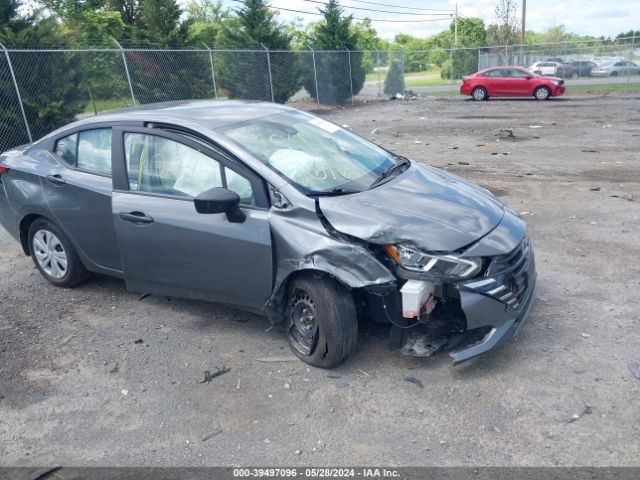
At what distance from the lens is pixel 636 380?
3.53 m

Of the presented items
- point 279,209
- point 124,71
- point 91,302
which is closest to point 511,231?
point 279,209

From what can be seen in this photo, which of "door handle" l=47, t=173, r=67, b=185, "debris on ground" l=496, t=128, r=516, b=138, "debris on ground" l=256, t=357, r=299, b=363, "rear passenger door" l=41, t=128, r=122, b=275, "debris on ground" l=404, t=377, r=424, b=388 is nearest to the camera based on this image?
"debris on ground" l=404, t=377, r=424, b=388

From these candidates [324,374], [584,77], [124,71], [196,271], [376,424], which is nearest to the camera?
[376,424]

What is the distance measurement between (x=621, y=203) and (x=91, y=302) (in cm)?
645

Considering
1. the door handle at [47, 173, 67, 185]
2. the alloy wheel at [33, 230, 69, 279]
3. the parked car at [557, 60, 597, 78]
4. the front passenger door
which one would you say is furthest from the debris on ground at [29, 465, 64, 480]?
the parked car at [557, 60, 597, 78]

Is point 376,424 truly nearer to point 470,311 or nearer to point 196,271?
point 470,311

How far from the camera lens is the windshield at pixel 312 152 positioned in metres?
4.12

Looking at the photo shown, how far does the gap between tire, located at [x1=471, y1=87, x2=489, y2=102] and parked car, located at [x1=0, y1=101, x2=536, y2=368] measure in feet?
70.2

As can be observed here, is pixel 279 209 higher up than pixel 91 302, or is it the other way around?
pixel 279 209

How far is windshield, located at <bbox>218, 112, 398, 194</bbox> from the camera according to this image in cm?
412

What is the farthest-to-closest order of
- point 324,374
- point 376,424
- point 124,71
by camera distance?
point 124,71, point 324,374, point 376,424

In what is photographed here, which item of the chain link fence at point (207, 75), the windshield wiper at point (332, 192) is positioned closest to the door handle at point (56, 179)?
the windshield wiper at point (332, 192)

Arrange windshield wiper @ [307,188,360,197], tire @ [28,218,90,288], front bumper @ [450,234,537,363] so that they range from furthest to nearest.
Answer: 1. tire @ [28,218,90,288]
2. windshield wiper @ [307,188,360,197]
3. front bumper @ [450,234,537,363]

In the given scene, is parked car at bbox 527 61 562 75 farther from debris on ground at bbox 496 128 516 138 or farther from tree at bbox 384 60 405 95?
debris on ground at bbox 496 128 516 138
